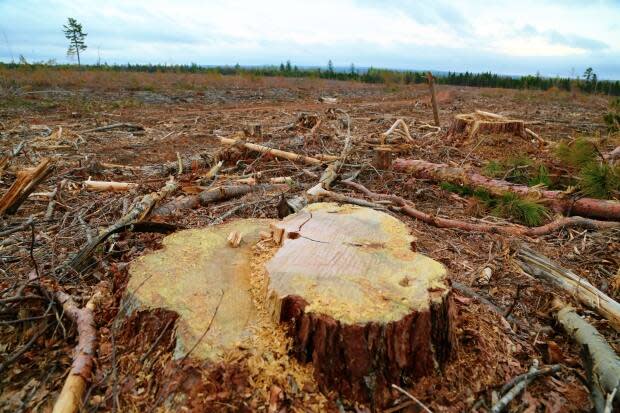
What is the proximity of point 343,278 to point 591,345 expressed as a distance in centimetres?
134

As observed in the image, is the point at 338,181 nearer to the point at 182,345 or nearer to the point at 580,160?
the point at 580,160

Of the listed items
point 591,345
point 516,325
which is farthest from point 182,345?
point 591,345

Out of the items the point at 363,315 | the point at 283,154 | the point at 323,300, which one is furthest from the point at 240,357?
the point at 283,154

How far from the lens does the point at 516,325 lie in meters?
2.29

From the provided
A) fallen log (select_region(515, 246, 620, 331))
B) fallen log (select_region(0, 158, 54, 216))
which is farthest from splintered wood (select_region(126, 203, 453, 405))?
fallen log (select_region(0, 158, 54, 216))

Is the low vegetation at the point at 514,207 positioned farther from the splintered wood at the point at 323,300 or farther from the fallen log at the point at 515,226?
the splintered wood at the point at 323,300

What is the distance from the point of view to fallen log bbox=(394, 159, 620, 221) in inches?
155

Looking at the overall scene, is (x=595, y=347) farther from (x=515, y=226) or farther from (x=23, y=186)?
(x=23, y=186)

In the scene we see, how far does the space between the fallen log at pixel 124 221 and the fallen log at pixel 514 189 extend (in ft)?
10.1

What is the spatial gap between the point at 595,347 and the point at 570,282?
74 cm

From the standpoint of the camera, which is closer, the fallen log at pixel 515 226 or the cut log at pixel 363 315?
the cut log at pixel 363 315

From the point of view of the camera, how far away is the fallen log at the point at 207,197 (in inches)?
150

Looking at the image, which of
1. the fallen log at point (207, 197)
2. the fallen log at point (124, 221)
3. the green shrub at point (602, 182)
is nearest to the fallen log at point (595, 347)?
the green shrub at point (602, 182)

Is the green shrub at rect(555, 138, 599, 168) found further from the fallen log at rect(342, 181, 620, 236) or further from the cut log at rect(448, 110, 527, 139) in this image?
the cut log at rect(448, 110, 527, 139)
